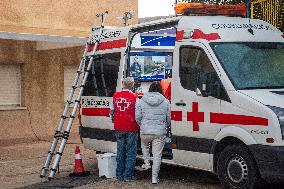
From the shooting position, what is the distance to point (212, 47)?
9000 mm

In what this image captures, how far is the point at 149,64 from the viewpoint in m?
12.8

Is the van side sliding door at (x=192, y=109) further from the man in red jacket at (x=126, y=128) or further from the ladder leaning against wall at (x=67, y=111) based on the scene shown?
the ladder leaning against wall at (x=67, y=111)

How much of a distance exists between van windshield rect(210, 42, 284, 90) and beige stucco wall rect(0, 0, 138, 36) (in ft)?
32.8

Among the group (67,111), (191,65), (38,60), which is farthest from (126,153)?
(38,60)

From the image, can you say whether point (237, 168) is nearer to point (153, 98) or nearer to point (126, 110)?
point (153, 98)

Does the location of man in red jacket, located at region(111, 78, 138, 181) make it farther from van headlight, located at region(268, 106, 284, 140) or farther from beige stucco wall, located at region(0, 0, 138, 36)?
beige stucco wall, located at region(0, 0, 138, 36)

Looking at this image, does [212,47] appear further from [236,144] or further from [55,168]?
[55,168]

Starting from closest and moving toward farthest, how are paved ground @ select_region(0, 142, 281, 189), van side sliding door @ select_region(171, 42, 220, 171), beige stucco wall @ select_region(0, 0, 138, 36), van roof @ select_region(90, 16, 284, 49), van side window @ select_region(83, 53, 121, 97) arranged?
van side sliding door @ select_region(171, 42, 220, 171) → van roof @ select_region(90, 16, 284, 49) → paved ground @ select_region(0, 142, 281, 189) → van side window @ select_region(83, 53, 121, 97) → beige stucco wall @ select_region(0, 0, 138, 36)

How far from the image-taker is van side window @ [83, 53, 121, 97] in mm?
11117

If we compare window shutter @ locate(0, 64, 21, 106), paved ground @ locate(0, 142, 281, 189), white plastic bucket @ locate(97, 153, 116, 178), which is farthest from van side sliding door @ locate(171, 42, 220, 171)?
window shutter @ locate(0, 64, 21, 106)

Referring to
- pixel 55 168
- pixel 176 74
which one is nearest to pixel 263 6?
pixel 176 74

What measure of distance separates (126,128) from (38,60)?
8730mm

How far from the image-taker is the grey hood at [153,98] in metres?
9.71

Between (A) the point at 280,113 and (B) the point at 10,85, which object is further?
(B) the point at 10,85
